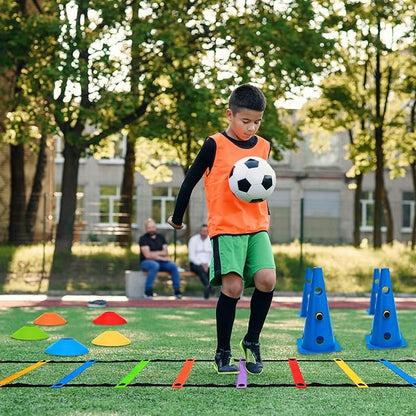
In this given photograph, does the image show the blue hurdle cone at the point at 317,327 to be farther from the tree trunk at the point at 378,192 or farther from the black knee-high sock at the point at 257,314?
the tree trunk at the point at 378,192

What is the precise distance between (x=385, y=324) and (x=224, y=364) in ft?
7.49

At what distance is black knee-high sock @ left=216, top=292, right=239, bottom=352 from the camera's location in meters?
5.70

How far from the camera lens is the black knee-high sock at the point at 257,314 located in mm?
5758

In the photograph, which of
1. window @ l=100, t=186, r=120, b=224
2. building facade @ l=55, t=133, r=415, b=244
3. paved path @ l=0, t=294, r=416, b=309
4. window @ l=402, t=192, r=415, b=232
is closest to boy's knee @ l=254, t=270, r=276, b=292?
paved path @ l=0, t=294, r=416, b=309

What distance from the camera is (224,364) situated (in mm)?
5668

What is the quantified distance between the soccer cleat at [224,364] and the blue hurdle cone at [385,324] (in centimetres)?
213

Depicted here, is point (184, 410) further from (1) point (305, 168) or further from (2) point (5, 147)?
(1) point (305, 168)

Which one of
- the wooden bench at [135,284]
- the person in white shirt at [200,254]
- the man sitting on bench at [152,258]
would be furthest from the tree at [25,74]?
the person in white shirt at [200,254]

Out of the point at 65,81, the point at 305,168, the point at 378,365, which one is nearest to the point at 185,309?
the point at 378,365

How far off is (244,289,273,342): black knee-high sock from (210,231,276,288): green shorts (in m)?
0.14

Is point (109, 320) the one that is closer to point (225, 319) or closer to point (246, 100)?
point (225, 319)

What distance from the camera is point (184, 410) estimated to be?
441 cm

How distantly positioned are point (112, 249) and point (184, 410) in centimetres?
1526

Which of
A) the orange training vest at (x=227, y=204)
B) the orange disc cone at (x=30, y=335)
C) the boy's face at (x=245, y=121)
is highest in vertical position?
the boy's face at (x=245, y=121)
